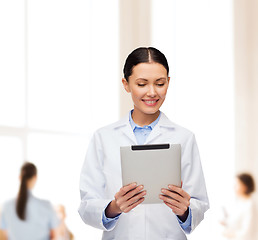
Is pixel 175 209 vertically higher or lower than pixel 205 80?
lower

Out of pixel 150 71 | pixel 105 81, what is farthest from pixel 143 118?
pixel 105 81

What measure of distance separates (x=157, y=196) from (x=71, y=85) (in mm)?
2475

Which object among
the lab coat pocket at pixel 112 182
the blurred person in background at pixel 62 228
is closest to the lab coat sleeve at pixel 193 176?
the lab coat pocket at pixel 112 182

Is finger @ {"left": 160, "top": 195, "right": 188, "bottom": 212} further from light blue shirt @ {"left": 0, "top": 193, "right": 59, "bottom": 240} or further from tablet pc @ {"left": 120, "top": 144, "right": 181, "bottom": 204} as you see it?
light blue shirt @ {"left": 0, "top": 193, "right": 59, "bottom": 240}

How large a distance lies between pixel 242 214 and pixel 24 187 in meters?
2.53

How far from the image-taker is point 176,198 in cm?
153

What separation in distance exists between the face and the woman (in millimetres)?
1656

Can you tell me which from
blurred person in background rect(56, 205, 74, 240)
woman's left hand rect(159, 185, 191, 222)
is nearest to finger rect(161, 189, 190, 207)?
woman's left hand rect(159, 185, 191, 222)

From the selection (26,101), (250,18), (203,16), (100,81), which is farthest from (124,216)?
(250,18)

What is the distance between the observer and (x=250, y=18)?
18.2ft

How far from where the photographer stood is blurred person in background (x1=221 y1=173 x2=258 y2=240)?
189 inches

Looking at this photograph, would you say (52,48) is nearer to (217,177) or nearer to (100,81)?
(100,81)

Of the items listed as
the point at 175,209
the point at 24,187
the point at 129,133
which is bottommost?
the point at 24,187

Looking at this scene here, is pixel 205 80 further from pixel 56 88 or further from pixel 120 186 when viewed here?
pixel 120 186
